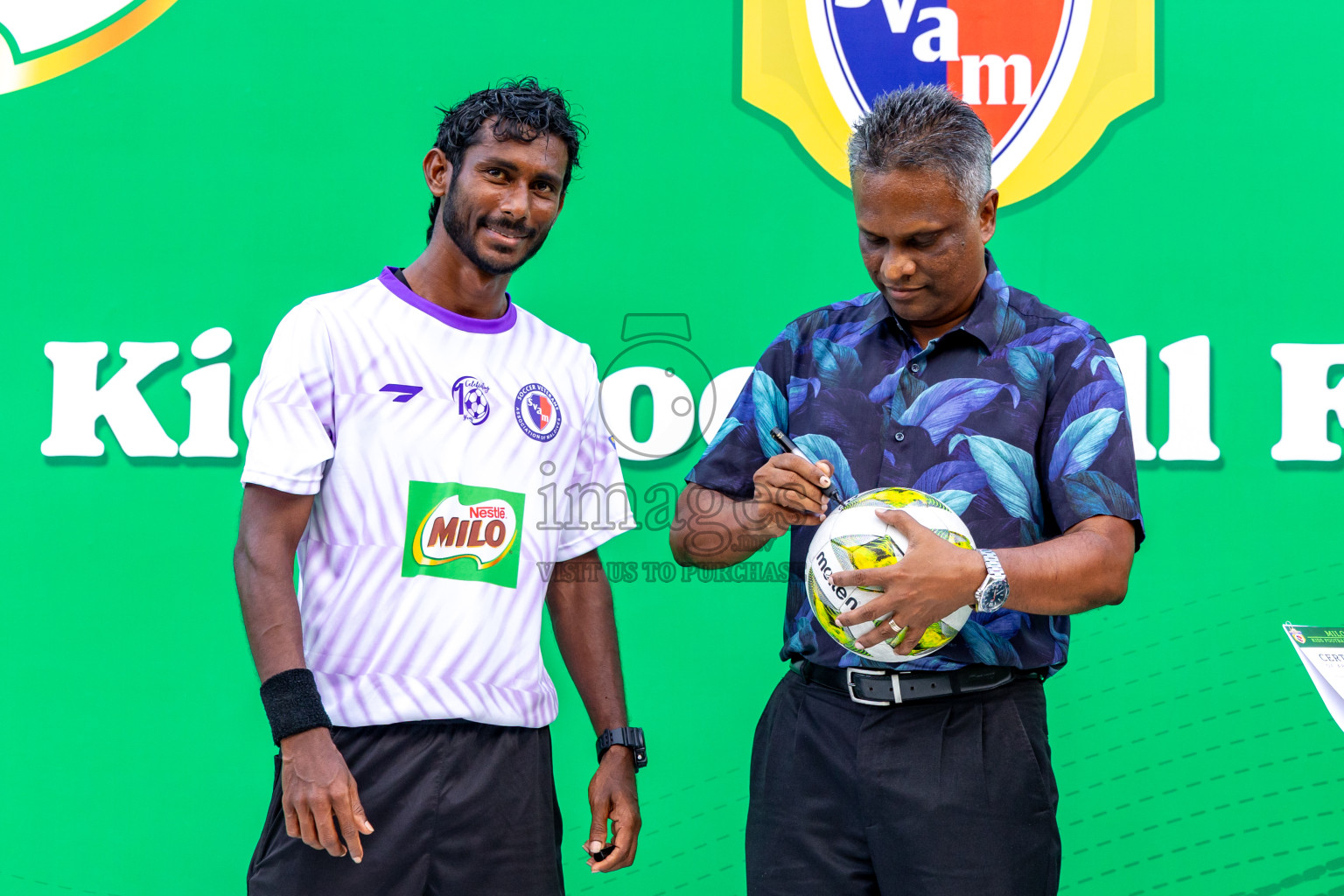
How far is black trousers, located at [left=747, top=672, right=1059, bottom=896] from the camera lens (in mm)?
1449

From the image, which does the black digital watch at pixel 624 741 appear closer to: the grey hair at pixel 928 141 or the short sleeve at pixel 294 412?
the short sleeve at pixel 294 412

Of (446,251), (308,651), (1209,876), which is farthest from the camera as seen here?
(1209,876)

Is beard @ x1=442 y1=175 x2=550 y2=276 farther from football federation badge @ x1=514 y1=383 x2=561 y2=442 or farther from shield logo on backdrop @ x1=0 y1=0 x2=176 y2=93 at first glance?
shield logo on backdrop @ x1=0 y1=0 x2=176 y2=93

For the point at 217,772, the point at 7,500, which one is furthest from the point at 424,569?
the point at 7,500

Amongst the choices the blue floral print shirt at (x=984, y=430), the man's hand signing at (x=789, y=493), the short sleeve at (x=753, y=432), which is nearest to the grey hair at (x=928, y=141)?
the blue floral print shirt at (x=984, y=430)

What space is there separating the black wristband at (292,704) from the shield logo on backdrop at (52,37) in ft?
5.80

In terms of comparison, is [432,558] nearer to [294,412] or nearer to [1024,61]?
[294,412]

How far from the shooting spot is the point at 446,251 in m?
1.78

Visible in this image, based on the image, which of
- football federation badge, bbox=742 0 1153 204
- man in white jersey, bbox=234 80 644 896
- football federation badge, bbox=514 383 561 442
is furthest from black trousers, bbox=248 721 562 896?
football federation badge, bbox=742 0 1153 204

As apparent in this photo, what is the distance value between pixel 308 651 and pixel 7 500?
1314mm

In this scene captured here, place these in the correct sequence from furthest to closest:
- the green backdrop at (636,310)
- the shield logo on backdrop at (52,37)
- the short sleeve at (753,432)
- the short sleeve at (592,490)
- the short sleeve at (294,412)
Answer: the shield logo on backdrop at (52,37) → the green backdrop at (636,310) → the short sleeve at (592,490) → the short sleeve at (753,432) → the short sleeve at (294,412)

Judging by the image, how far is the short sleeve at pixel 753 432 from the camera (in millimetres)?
1690

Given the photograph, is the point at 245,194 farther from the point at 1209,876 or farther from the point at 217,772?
the point at 1209,876

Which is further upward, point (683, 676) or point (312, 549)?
point (312, 549)
